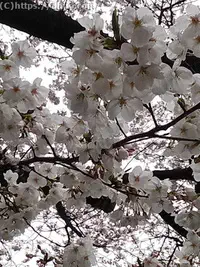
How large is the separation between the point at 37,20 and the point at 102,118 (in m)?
2.11

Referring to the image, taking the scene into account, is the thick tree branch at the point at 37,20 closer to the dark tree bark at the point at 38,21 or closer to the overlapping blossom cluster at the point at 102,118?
the dark tree bark at the point at 38,21

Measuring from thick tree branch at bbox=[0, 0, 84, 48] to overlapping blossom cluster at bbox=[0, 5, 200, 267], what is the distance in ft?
3.85

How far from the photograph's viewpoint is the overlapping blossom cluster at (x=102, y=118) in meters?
1.33

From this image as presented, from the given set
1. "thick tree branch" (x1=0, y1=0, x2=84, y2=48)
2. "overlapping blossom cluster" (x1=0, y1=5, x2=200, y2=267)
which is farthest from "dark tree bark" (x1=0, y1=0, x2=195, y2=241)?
"overlapping blossom cluster" (x1=0, y1=5, x2=200, y2=267)

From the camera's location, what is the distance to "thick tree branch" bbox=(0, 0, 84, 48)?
3.39m

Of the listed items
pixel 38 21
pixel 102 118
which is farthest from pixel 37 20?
pixel 102 118

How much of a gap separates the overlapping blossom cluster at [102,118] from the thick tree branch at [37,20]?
1.17 meters

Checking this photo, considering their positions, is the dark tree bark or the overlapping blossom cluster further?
the dark tree bark

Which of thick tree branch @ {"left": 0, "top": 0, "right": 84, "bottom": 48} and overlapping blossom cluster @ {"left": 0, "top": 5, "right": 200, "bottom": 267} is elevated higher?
thick tree branch @ {"left": 0, "top": 0, "right": 84, "bottom": 48}

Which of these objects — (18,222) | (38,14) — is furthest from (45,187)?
(38,14)

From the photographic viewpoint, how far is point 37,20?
3463 millimetres

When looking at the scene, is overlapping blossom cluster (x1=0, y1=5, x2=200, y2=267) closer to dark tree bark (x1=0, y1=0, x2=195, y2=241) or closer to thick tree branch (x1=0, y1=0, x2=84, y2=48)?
dark tree bark (x1=0, y1=0, x2=195, y2=241)

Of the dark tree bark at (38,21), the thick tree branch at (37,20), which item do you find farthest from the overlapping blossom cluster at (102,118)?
the thick tree branch at (37,20)

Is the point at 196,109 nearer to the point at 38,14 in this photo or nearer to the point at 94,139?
the point at 94,139
